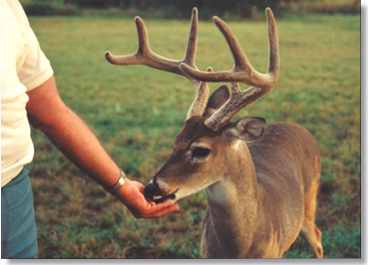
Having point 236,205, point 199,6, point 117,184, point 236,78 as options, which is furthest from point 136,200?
point 199,6

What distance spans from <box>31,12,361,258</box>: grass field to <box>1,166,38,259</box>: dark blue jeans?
0.76 metres

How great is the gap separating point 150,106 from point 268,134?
0.41 m

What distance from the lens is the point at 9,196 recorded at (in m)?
1.31

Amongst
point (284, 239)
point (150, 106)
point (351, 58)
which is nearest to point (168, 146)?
point (150, 106)

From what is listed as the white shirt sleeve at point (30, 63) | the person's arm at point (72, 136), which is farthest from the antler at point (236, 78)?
the white shirt sleeve at point (30, 63)

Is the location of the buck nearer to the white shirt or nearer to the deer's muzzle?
the deer's muzzle

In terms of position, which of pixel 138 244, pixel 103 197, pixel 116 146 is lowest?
pixel 138 244

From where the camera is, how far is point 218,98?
195 cm

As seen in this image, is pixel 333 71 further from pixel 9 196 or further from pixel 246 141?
pixel 9 196

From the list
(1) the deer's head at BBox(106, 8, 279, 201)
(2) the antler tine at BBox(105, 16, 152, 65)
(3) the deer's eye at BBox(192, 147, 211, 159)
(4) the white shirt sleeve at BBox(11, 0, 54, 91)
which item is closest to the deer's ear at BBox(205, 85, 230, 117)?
(1) the deer's head at BBox(106, 8, 279, 201)

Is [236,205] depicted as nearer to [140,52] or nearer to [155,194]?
[155,194]

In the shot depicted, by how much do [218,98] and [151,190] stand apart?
36 cm

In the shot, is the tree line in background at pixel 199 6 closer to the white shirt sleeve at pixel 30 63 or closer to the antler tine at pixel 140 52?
the antler tine at pixel 140 52

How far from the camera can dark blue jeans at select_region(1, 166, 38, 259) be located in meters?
1.31
